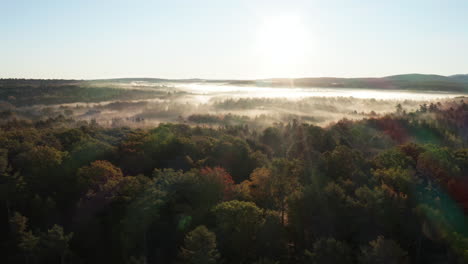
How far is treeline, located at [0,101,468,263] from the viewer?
2609 cm

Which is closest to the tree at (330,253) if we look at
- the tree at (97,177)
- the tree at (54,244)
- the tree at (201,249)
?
the tree at (201,249)

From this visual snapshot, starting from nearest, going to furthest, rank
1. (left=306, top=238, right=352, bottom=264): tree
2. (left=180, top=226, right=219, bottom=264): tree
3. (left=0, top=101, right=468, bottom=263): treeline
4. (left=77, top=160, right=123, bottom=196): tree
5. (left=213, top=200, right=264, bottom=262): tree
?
(left=306, top=238, right=352, bottom=264): tree < (left=180, top=226, right=219, bottom=264): tree < (left=0, top=101, right=468, bottom=263): treeline < (left=213, top=200, right=264, bottom=262): tree < (left=77, top=160, right=123, bottom=196): tree

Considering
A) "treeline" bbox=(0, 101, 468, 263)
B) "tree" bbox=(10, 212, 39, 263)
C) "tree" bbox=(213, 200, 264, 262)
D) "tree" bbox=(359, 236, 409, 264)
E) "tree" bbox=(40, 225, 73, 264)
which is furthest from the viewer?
"tree" bbox=(10, 212, 39, 263)

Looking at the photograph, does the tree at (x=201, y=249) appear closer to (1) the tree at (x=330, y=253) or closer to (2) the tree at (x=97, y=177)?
(1) the tree at (x=330, y=253)

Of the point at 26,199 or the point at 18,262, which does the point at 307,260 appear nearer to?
the point at 18,262

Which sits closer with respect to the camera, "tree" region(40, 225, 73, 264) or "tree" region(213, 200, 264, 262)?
"tree" region(213, 200, 264, 262)

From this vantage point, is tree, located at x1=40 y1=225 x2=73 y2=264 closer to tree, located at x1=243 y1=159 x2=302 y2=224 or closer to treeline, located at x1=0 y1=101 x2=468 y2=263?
treeline, located at x1=0 y1=101 x2=468 y2=263

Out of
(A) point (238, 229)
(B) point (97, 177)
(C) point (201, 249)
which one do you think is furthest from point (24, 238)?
(A) point (238, 229)

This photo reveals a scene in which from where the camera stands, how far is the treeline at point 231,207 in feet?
85.6

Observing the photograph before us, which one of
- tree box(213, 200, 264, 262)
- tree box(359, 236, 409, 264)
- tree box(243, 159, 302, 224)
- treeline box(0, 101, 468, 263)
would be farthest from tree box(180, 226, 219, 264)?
tree box(243, 159, 302, 224)

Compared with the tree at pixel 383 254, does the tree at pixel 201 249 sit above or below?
below

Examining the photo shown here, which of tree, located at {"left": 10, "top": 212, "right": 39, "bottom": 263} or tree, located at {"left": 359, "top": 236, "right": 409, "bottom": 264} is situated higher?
tree, located at {"left": 359, "top": 236, "right": 409, "bottom": 264}

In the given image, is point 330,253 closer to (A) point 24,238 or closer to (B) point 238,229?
(B) point 238,229

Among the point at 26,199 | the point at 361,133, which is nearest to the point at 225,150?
the point at 26,199
